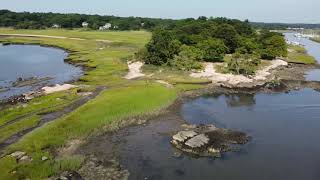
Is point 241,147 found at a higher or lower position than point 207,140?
lower

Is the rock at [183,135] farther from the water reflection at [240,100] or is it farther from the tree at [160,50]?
the tree at [160,50]

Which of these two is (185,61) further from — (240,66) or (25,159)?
(25,159)

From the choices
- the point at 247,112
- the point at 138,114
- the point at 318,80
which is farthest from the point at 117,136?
the point at 318,80

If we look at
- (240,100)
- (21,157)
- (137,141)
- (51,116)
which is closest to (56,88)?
(51,116)

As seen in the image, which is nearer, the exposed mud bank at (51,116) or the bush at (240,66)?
the exposed mud bank at (51,116)

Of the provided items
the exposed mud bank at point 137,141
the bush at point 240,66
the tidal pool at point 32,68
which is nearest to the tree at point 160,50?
the bush at point 240,66

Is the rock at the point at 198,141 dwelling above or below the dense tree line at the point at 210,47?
below
